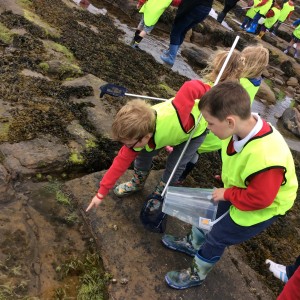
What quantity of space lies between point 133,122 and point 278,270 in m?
1.96

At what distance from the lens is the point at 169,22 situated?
1012 cm

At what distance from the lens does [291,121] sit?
7008 mm

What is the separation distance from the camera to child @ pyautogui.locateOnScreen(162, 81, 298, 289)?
77.4 inches

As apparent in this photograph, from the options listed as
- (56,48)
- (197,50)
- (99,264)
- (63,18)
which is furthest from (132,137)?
(197,50)

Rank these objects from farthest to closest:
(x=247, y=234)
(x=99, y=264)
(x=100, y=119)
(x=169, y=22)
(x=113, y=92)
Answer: (x=169, y=22) < (x=100, y=119) < (x=113, y=92) < (x=99, y=264) < (x=247, y=234)

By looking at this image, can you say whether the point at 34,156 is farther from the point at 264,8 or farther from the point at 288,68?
the point at 264,8

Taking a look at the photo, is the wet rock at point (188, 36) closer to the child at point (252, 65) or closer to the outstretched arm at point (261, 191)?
the child at point (252, 65)

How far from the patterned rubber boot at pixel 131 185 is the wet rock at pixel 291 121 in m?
4.68

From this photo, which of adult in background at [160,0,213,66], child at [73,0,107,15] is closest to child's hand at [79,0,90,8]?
child at [73,0,107,15]

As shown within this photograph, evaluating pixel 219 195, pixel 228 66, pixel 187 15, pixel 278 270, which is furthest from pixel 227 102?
pixel 187 15

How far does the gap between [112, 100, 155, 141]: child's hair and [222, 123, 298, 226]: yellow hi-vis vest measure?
584 millimetres

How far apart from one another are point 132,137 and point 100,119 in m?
1.72

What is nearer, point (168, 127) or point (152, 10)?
point (168, 127)

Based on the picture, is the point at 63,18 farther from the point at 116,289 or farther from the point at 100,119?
the point at 116,289
